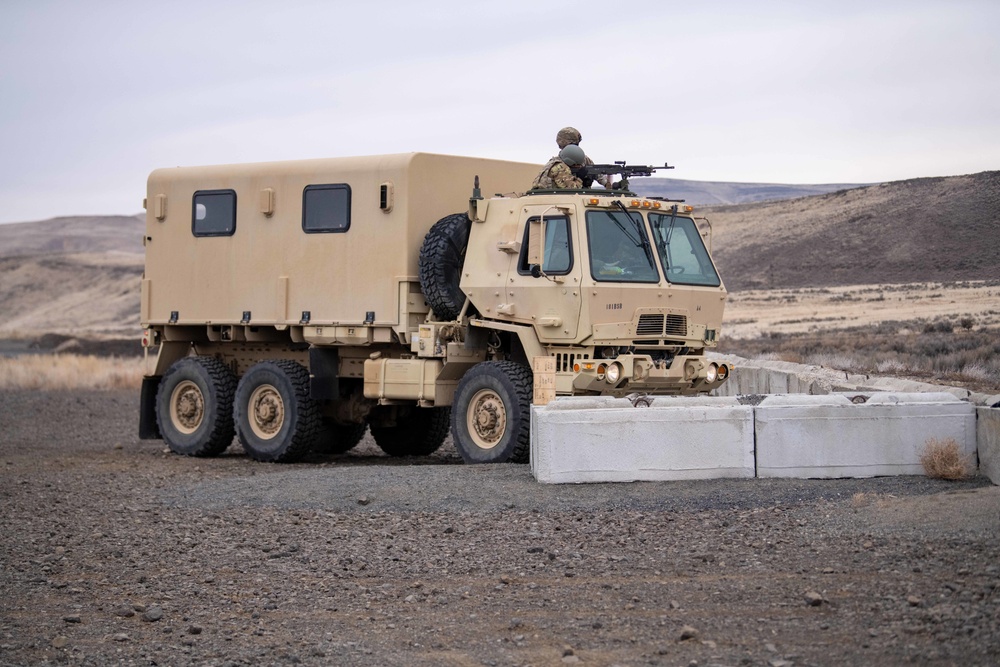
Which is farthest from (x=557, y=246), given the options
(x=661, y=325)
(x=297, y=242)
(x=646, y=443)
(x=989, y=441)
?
(x=989, y=441)

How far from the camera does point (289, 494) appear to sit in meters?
13.0

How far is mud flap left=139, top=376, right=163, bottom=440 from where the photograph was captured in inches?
780

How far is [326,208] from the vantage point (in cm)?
1736

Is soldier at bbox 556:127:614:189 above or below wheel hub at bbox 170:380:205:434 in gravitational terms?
above

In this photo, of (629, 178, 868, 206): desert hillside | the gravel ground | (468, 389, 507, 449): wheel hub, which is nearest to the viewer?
the gravel ground

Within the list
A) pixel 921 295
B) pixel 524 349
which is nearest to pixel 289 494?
pixel 524 349

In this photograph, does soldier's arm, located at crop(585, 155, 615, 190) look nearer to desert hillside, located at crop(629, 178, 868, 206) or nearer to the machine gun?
the machine gun

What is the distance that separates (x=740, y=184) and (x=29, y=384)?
134293 millimetres

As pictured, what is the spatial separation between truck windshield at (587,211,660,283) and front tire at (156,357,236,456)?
6457 mm

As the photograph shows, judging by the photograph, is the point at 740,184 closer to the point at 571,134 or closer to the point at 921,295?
the point at 921,295

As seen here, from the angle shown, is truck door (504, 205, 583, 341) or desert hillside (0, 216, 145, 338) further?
desert hillside (0, 216, 145, 338)

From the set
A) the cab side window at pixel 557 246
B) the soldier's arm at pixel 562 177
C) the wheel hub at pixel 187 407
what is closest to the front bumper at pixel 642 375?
the cab side window at pixel 557 246

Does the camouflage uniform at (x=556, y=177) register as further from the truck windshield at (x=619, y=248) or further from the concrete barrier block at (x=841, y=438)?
the concrete barrier block at (x=841, y=438)

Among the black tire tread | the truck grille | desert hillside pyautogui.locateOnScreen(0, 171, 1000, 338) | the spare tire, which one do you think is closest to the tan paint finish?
the spare tire
